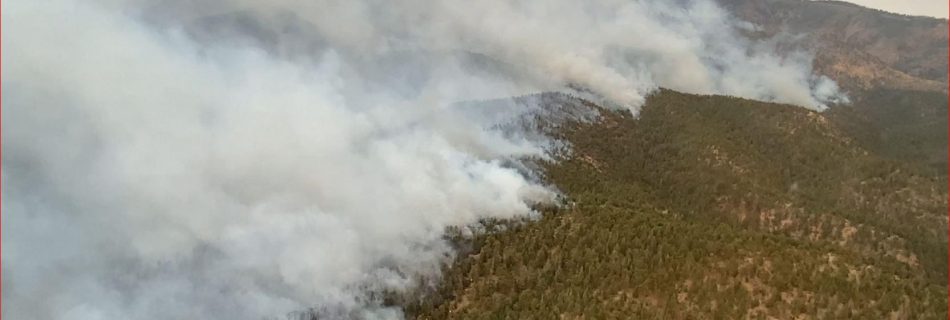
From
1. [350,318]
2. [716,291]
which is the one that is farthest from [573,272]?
[350,318]

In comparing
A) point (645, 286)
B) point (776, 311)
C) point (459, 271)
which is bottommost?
point (776, 311)

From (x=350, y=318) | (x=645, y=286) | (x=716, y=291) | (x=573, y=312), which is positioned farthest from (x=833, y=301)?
(x=350, y=318)

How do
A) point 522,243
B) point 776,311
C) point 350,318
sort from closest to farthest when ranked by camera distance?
point 776,311, point 350,318, point 522,243

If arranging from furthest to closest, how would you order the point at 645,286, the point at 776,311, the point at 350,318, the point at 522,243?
the point at 522,243 → the point at 350,318 → the point at 645,286 → the point at 776,311

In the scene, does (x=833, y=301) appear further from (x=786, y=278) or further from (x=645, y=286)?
(x=645, y=286)

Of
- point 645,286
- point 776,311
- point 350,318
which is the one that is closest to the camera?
point 776,311

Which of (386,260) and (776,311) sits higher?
(386,260)

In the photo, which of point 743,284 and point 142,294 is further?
point 142,294

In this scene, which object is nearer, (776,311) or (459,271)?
(776,311)

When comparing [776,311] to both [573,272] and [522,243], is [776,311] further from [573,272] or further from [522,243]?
[522,243]
